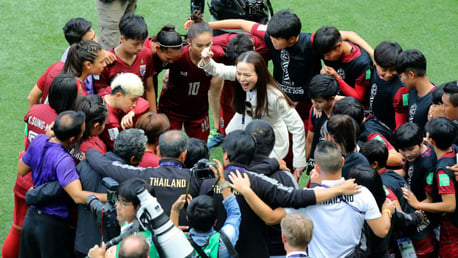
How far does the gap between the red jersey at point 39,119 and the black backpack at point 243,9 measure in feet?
9.64

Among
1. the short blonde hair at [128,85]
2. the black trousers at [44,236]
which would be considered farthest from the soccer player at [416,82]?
the black trousers at [44,236]

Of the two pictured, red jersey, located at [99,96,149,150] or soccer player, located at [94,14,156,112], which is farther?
soccer player, located at [94,14,156,112]

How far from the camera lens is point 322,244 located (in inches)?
159

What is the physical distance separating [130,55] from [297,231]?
8.99ft

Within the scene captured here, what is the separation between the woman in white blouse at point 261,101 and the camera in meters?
5.23

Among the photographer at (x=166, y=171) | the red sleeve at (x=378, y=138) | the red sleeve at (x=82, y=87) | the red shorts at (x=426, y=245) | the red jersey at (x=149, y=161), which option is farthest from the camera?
the red sleeve at (x=82, y=87)

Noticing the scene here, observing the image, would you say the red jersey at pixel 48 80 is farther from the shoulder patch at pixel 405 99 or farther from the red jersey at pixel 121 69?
the shoulder patch at pixel 405 99

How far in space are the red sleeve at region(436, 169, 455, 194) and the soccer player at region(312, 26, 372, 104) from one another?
144 cm

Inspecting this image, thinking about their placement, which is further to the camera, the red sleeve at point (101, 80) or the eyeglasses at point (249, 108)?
the red sleeve at point (101, 80)

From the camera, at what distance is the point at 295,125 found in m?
5.38

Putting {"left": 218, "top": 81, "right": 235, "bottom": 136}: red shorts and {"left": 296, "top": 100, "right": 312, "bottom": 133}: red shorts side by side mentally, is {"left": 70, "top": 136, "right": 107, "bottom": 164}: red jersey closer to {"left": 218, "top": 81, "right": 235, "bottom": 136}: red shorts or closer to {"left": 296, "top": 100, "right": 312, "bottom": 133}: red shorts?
{"left": 218, "top": 81, "right": 235, "bottom": 136}: red shorts

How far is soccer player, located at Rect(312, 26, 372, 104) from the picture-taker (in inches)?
224

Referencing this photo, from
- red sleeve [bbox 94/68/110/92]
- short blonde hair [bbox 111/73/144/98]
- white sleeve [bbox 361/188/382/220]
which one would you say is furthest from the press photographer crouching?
red sleeve [bbox 94/68/110/92]

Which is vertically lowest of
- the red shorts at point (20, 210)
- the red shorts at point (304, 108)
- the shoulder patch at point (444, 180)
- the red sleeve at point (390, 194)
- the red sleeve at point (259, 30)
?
the red shorts at point (20, 210)
